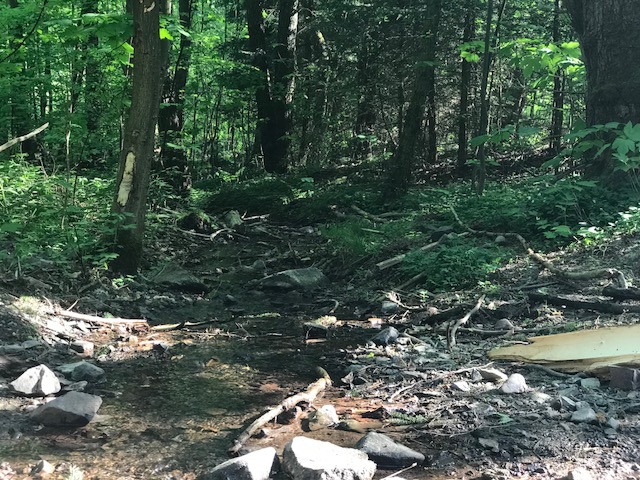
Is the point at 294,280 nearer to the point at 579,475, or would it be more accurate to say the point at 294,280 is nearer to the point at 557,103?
the point at 579,475

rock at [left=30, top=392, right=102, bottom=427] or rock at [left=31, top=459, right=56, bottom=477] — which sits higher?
rock at [left=31, top=459, right=56, bottom=477]

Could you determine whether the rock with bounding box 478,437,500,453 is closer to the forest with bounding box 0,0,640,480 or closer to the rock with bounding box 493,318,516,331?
the forest with bounding box 0,0,640,480

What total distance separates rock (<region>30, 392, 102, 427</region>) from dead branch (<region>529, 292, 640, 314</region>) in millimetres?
4709

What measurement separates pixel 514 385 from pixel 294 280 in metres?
4.69

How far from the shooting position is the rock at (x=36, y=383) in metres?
4.17

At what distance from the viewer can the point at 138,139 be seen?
24.4 feet

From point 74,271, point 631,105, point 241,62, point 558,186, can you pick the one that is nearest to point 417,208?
point 558,186

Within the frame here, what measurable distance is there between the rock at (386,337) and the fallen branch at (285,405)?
36.6 inches

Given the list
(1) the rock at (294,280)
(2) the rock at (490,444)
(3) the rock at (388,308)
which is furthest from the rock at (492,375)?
(1) the rock at (294,280)

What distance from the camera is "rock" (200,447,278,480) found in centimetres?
303

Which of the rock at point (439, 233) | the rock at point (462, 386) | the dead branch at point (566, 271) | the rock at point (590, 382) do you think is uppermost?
the dead branch at point (566, 271)

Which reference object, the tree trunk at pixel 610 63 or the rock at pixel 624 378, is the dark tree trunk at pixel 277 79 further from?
the rock at pixel 624 378

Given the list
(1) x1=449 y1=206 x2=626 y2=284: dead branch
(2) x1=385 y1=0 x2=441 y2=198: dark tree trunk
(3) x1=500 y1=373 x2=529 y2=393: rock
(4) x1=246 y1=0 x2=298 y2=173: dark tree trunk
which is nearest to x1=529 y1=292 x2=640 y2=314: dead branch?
(1) x1=449 y1=206 x2=626 y2=284: dead branch

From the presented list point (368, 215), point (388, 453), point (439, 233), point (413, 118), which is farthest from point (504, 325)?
point (413, 118)
